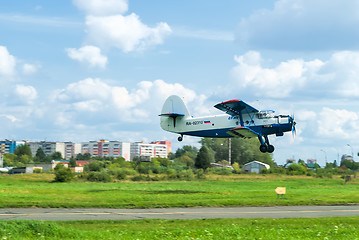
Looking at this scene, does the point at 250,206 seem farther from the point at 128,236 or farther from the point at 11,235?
the point at 11,235

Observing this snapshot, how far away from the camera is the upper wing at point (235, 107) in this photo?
122 ft

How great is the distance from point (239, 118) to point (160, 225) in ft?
64.7

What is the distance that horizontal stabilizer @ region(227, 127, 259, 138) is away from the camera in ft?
125

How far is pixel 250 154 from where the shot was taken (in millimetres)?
145250

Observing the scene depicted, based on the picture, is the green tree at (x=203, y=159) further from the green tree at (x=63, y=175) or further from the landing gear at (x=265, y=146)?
the landing gear at (x=265, y=146)

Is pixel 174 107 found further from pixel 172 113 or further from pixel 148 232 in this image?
pixel 148 232

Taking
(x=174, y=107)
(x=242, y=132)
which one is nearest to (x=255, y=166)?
(x=174, y=107)

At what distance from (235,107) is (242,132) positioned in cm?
245

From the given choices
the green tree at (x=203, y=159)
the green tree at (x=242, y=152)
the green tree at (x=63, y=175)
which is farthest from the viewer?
the green tree at (x=242, y=152)

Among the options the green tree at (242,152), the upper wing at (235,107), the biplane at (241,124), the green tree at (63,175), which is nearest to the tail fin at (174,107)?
the biplane at (241,124)

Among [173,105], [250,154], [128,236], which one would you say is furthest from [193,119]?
[250,154]

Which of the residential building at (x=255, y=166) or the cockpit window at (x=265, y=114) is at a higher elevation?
the cockpit window at (x=265, y=114)

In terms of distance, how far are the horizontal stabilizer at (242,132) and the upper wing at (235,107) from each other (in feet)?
5.62

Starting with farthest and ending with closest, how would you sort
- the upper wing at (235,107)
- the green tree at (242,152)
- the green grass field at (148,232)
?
the green tree at (242,152) < the upper wing at (235,107) < the green grass field at (148,232)
